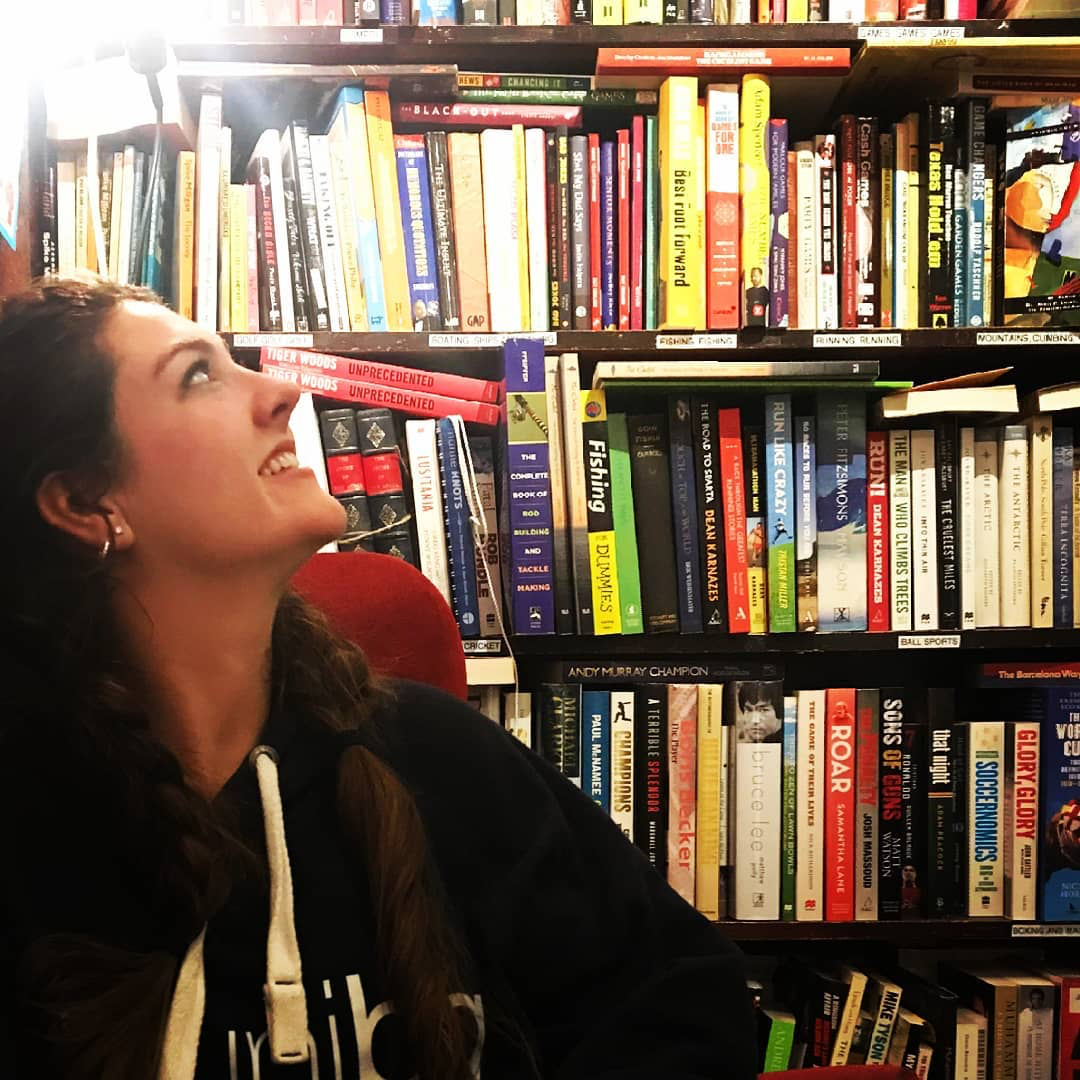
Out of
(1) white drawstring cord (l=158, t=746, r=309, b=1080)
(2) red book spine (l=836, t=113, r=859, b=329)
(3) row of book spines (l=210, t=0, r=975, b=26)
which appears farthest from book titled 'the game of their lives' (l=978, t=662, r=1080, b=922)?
(1) white drawstring cord (l=158, t=746, r=309, b=1080)

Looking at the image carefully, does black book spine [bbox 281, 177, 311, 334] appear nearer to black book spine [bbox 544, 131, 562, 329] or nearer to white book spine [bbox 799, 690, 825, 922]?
black book spine [bbox 544, 131, 562, 329]

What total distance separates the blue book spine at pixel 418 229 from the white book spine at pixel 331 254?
106 mm

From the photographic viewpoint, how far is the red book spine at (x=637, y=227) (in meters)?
1.71

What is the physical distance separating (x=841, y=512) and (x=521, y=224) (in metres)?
0.69

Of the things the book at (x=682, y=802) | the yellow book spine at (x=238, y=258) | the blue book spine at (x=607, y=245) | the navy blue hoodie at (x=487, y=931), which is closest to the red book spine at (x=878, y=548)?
the book at (x=682, y=802)

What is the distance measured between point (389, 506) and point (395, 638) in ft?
1.89

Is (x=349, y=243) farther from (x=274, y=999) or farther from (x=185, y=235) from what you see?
(x=274, y=999)

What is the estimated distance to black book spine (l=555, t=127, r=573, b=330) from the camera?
1.71 meters

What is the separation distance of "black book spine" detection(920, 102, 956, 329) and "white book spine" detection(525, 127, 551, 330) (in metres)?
0.61

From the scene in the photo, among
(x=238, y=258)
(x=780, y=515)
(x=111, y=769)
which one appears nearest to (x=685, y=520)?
(x=780, y=515)

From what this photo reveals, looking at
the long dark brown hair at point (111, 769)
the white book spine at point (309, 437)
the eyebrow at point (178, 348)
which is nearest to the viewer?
the long dark brown hair at point (111, 769)

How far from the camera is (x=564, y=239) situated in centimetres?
171

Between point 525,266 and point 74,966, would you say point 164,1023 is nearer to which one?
point 74,966

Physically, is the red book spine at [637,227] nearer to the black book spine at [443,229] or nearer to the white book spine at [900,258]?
the black book spine at [443,229]
